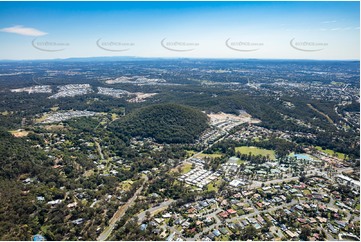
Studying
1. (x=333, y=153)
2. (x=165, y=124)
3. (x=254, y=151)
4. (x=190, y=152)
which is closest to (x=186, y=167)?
(x=190, y=152)

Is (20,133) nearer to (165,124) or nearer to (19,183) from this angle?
(19,183)

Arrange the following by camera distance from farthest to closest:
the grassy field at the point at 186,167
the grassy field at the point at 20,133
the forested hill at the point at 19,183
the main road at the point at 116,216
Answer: the grassy field at the point at 20,133 → the grassy field at the point at 186,167 → the main road at the point at 116,216 → the forested hill at the point at 19,183

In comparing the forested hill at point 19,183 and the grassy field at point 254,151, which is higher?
the forested hill at point 19,183

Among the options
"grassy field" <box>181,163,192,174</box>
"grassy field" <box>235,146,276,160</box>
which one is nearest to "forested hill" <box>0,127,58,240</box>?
"grassy field" <box>181,163,192,174</box>

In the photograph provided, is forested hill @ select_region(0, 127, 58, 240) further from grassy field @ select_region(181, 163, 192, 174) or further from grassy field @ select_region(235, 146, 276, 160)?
grassy field @ select_region(235, 146, 276, 160)

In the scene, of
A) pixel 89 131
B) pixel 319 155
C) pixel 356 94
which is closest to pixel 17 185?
pixel 89 131

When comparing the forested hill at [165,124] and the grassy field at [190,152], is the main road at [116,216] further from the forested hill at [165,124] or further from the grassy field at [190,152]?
the forested hill at [165,124]

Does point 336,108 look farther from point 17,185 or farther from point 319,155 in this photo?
point 17,185

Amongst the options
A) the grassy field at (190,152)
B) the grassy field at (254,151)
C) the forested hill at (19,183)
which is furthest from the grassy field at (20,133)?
the grassy field at (254,151)
